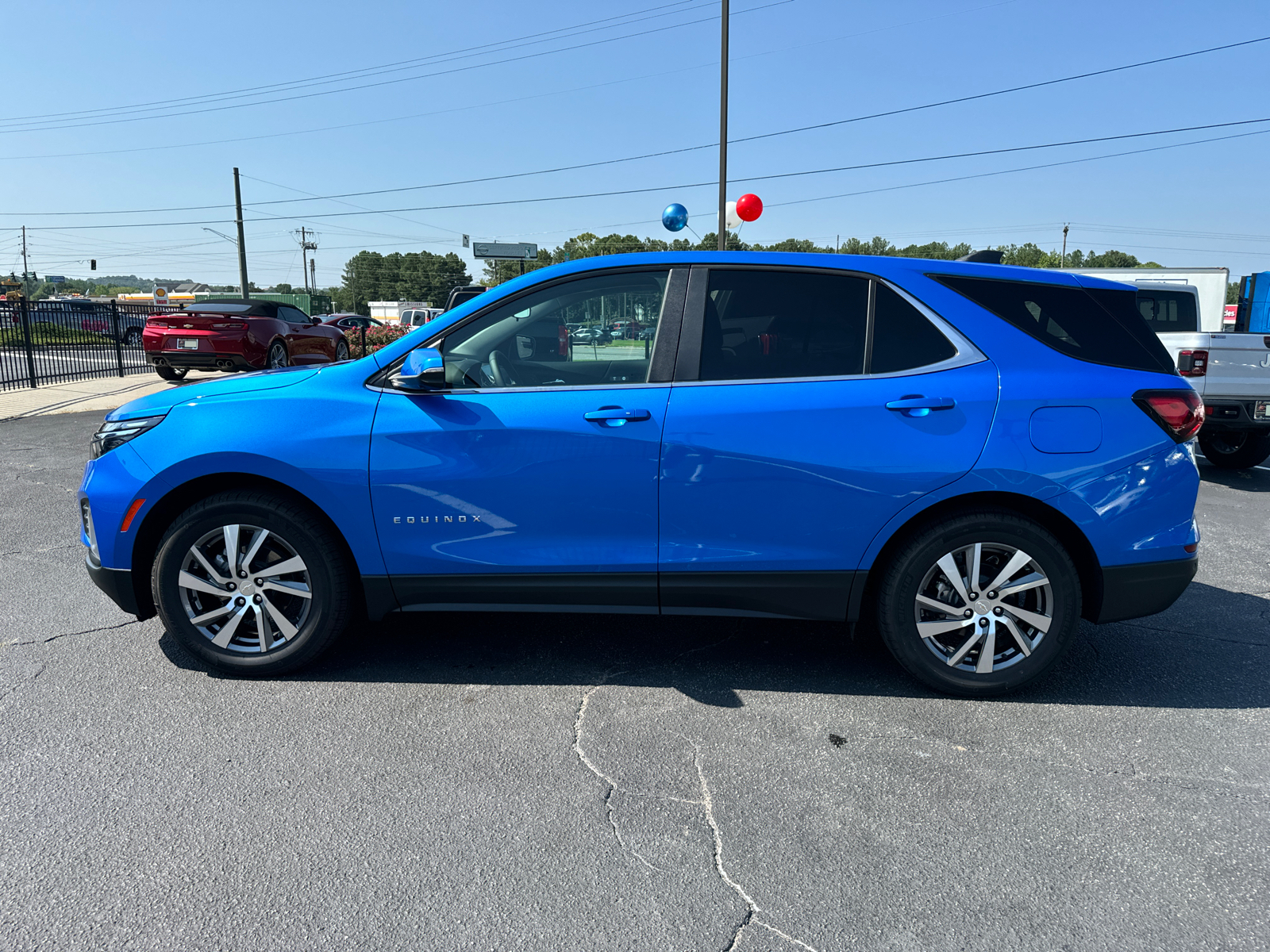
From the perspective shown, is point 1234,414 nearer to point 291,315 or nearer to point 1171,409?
point 1171,409

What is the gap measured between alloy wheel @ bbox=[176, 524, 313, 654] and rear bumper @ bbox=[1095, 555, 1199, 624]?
3191 millimetres

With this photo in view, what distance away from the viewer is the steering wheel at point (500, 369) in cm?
347

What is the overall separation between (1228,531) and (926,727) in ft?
15.4

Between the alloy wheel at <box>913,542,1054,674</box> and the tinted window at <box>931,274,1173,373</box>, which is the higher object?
the tinted window at <box>931,274,1173,373</box>

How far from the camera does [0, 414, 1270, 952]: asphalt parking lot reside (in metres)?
2.20

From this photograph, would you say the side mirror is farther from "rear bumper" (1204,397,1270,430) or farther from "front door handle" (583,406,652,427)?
"rear bumper" (1204,397,1270,430)

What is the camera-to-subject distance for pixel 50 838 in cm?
250

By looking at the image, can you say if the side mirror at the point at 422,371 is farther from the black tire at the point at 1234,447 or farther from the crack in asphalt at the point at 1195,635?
the black tire at the point at 1234,447

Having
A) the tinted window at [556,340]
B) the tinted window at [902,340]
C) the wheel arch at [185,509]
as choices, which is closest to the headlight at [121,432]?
the wheel arch at [185,509]

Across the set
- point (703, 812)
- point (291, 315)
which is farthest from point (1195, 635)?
point (291, 315)

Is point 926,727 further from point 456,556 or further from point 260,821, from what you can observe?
point 260,821

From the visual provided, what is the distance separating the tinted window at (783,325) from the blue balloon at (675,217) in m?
15.2

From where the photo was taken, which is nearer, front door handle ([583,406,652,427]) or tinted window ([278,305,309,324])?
front door handle ([583,406,652,427])

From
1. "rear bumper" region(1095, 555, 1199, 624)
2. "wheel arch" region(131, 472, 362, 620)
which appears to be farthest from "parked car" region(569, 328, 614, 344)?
"rear bumper" region(1095, 555, 1199, 624)
